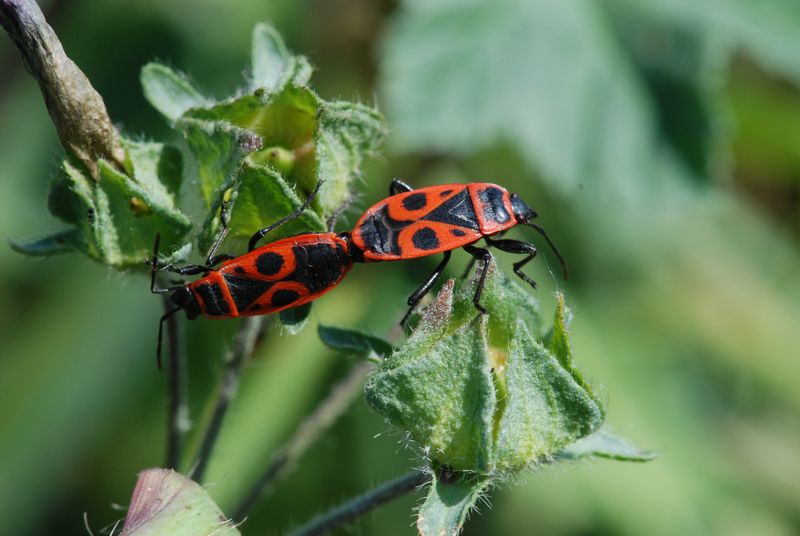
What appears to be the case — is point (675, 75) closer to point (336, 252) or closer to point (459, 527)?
point (336, 252)

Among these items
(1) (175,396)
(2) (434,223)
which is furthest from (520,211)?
(1) (175,396)

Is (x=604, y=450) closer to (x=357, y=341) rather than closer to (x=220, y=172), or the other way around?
(x=357, y=341)

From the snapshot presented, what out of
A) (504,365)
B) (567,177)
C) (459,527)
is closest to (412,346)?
(504,365)

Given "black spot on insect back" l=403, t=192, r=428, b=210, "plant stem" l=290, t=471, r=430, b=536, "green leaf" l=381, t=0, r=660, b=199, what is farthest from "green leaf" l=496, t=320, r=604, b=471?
"green leaf" l=381, t=0, r=660, b=199

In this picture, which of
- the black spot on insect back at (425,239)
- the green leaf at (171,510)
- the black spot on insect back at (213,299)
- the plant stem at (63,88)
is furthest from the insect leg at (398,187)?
the green leaf at (171,510)

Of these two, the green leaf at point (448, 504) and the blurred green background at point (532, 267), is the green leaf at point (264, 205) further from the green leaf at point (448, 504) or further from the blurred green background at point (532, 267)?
the blurred green background at point (532, 267)

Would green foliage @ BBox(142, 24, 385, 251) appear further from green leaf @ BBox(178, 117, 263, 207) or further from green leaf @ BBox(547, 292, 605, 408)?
green leaf @ BBox(547, 292, 605, 408)
